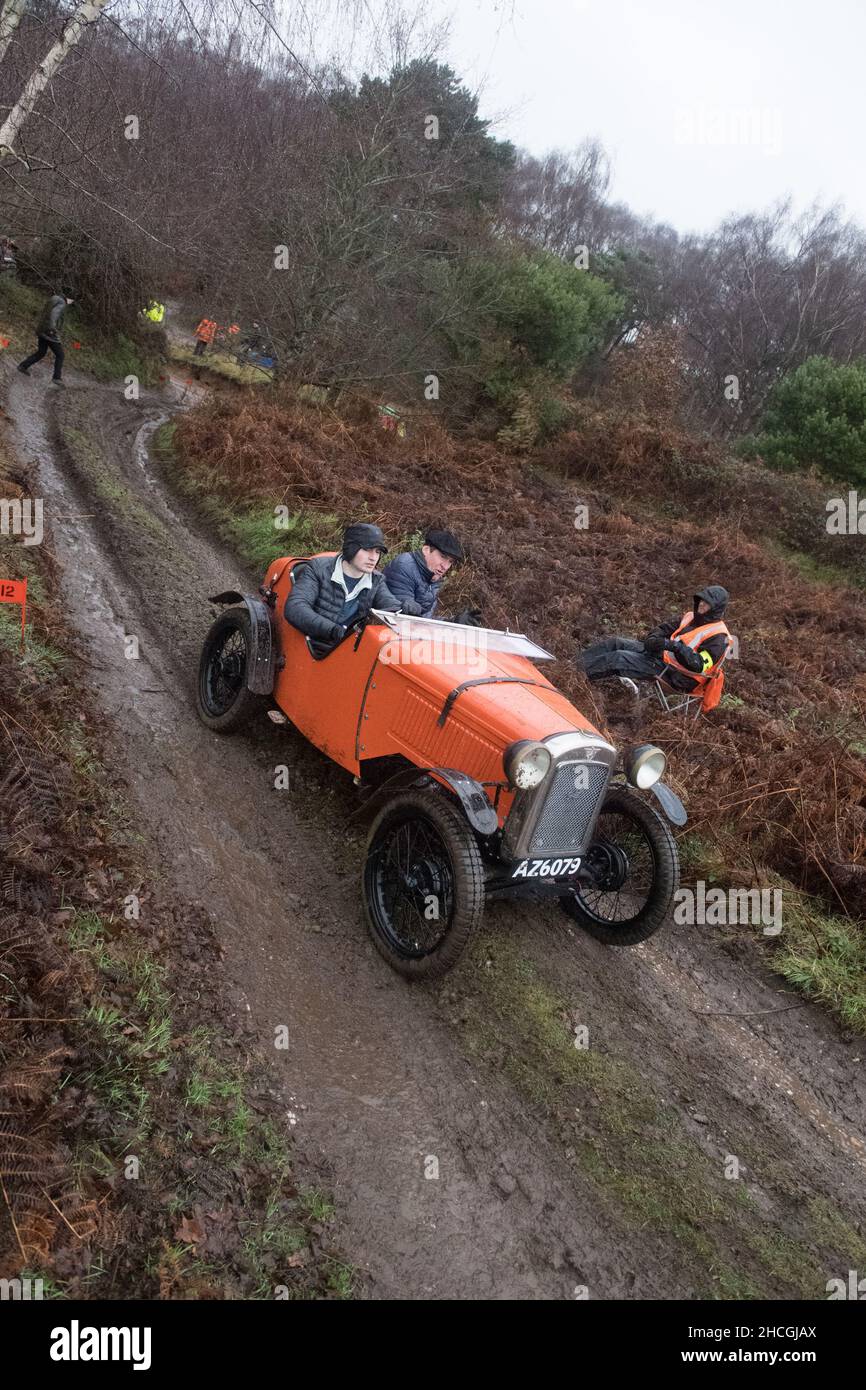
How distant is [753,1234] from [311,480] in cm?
1052

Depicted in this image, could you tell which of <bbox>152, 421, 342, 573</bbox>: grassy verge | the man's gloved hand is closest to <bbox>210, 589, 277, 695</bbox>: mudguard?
the man's gloved hand

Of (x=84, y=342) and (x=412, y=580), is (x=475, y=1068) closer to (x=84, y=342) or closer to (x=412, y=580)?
(x=412, y=580)

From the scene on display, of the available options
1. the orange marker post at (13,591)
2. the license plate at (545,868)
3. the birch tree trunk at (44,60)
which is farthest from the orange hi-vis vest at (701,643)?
the birch tree trunk at (44,60)

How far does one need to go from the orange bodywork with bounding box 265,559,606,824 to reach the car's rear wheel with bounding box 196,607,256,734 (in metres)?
0.45

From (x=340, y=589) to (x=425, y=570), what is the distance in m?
0.86

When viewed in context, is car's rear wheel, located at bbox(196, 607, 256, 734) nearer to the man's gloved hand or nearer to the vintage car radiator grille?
the vintage car radiator grille

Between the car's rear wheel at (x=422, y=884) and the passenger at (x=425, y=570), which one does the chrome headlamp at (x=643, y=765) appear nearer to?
the car's rear wheel at (x=422, y=884)

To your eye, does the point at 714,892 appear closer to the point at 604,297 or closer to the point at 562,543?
the point at 562,543

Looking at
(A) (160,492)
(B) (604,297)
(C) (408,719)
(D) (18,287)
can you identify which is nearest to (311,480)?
(A) (160,492)

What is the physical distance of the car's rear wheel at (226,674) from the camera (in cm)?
604

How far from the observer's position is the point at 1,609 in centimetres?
626

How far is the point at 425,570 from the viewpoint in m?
6.31

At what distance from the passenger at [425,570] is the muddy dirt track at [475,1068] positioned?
146 cm

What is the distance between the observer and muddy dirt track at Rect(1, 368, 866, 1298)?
3.34m
